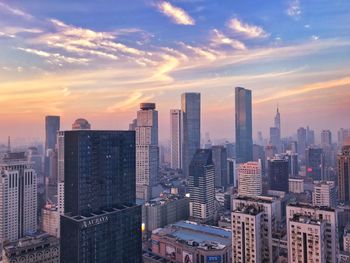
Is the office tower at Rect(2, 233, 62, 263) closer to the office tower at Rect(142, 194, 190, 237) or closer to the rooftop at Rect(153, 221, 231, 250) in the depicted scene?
the rooftop at Rect(153, 221, 231, 250)

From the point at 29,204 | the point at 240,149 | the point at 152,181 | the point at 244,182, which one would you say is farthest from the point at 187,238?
the point at 240,149

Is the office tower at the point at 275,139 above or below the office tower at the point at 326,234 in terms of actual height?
above

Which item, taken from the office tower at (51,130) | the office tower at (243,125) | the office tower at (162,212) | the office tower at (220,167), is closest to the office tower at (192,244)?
the office tower at (162,212)

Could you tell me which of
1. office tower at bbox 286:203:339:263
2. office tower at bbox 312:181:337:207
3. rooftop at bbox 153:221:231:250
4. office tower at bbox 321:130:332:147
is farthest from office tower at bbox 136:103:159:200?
office tower at bbox 286:203:339:263

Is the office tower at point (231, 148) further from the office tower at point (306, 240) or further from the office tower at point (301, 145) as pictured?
the office tower at point (306, 240)

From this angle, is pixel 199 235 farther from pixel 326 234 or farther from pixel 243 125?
pixel 243 125

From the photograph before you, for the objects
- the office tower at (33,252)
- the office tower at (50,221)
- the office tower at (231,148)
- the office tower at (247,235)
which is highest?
the office tower at (231,148)

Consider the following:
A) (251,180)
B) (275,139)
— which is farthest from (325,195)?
(275,139)

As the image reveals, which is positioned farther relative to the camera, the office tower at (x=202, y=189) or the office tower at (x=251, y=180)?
the office tower at (x=251, y=180)
